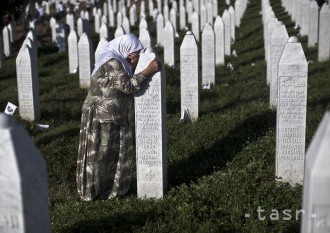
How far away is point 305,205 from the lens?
311cm

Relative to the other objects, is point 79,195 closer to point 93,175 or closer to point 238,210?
point 93,175

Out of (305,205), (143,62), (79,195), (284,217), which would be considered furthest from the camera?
(79,195)

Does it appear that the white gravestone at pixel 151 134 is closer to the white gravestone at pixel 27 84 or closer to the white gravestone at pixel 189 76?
the white gravestone at pixel 189 76

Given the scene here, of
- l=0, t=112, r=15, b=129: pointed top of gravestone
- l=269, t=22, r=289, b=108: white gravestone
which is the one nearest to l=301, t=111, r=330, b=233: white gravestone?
l=0, t=112, r=15, b=129: pointed top of gravestone

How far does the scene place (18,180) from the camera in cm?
323

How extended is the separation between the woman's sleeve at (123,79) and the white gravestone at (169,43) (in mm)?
9692

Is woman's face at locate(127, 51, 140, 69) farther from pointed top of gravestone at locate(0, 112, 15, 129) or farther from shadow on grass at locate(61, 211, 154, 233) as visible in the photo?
pointed top of gravestone at locate(0, 112, 15, 129)

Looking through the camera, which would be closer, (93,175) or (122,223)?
(122,223)

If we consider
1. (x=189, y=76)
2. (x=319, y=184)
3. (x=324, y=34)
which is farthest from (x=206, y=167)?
(x=324, y=34)

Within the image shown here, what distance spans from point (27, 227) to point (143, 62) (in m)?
2.98

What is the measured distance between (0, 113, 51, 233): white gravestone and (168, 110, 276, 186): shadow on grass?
3424mm

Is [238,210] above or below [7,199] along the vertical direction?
below

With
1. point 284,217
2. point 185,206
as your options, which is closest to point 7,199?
point 185,206

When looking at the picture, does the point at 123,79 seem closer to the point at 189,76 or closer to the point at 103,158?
the point at 103,158
